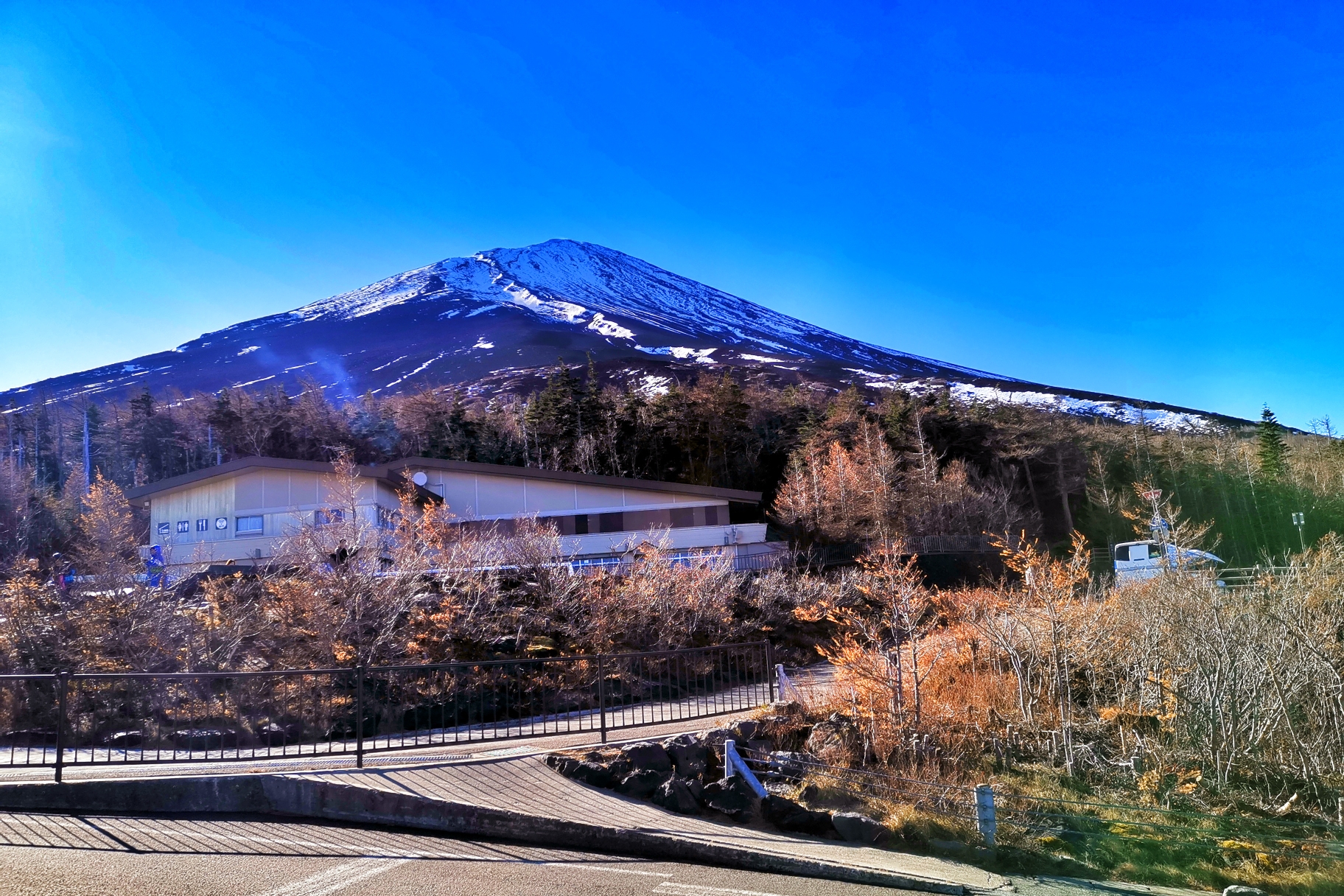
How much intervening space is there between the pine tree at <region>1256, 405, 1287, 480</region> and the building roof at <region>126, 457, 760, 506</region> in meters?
39.0

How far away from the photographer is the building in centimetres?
Result: 3183

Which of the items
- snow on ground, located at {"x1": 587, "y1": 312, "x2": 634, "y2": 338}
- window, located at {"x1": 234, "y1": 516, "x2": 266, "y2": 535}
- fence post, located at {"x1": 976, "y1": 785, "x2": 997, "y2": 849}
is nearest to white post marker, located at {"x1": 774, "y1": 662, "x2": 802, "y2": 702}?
fence post, located at {"x1": 976, "y1": 785, "x2": 997, "y2": 849}

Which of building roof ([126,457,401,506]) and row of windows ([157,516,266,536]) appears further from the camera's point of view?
row of windows ([157,516,266,536])

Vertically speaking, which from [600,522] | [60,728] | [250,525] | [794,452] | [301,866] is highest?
[794,452]

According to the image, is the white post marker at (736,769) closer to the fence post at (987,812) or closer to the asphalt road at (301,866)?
the fence post at (987,812)

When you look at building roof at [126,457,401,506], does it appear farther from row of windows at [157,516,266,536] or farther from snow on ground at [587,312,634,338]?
snow on ground at [587,312,634,338]

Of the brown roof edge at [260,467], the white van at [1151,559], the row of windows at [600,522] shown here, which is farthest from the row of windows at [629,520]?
the white van at [1151,559]

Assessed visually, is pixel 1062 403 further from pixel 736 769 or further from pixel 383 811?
pixel 383 811

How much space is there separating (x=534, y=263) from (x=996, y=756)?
557 feet

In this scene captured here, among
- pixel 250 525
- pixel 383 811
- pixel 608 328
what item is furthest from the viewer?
pixel 608 328

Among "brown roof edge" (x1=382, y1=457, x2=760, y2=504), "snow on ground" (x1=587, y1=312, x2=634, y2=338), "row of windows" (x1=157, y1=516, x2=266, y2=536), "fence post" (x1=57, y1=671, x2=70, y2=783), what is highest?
"snow on ground" (x1=587, y1=312, x2=634, y2=338)

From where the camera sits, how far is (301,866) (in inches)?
257

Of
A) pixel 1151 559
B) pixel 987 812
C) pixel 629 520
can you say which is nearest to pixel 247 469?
pixel 629 520

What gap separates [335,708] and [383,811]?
7.69m
